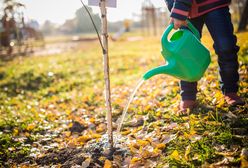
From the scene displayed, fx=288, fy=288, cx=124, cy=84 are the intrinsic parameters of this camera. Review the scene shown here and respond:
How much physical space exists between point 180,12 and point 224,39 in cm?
43

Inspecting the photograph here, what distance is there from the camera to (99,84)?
567 cm

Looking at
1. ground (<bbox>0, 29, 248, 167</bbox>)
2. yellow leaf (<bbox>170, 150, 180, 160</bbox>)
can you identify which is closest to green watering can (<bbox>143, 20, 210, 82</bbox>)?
ground (<bbox>0, 29, 248, 167</bbox>)

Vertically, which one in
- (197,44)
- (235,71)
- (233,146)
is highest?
(197,44)

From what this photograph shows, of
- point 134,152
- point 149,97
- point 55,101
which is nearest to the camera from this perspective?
point 134,152

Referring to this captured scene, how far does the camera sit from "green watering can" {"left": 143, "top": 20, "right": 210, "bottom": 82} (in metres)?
2.15

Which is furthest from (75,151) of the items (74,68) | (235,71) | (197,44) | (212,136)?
(74,68)

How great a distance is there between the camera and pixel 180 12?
2289 mm

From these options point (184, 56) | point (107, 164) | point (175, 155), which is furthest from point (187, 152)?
point (184, 56)

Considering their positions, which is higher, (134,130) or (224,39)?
(224,39)

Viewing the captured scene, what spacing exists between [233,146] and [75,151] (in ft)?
4.30

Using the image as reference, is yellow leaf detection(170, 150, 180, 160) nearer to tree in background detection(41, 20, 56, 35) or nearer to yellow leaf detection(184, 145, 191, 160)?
yellow leaf detection(184, 145, 191, 160)

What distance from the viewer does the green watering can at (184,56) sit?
7.06 ft

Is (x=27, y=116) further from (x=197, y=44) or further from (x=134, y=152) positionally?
(x=197, y=44)

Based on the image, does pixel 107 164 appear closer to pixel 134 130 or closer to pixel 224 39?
pixel 134 130
